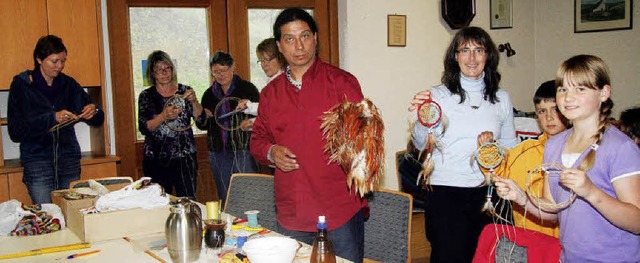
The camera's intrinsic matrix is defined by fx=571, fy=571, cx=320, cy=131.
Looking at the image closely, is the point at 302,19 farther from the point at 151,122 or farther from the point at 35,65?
the point at 35,65

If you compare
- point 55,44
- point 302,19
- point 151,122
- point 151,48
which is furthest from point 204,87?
point 302,19

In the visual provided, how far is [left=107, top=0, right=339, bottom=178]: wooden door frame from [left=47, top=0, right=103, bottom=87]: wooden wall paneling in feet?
0.41

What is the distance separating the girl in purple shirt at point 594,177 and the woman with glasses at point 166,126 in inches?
101

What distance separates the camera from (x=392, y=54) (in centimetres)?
519

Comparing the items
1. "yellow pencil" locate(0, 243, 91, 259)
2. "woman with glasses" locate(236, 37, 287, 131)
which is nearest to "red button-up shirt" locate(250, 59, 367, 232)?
"yellow pencil" locate(0, 243, 91, 259)

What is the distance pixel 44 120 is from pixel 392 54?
293 centimetres

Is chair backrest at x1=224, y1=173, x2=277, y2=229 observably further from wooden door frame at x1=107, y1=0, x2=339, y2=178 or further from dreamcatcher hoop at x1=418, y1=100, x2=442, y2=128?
wooden door frame at x1=107, y1=0, x2=339, y2=178

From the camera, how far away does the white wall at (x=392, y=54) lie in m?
4.99

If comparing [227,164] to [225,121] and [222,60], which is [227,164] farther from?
[222,60]

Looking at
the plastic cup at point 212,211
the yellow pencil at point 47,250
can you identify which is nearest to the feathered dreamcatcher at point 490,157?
the plastic cup at point 212,211

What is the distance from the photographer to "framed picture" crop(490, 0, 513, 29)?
19.0ft

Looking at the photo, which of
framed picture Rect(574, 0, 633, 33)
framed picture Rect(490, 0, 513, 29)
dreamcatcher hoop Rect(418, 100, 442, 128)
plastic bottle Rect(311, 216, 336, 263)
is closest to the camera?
plastic bottle Rect(311, 216, 336, 263)

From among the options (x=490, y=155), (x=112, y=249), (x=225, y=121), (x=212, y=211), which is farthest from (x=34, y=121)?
(x=490, y=155)

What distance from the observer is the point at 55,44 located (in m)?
3.68
